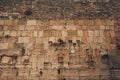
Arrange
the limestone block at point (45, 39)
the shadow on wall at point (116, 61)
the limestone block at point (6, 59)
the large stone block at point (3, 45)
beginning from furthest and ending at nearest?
the limestone block at point (45, 39), the large stone block at point (3, 45), the limestone block at point (6, 59), the shadow on wall at point (116, 61)

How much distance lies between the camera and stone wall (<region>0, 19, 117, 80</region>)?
8.40 metres

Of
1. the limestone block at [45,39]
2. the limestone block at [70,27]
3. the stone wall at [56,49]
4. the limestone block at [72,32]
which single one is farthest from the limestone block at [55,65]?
the limestone block at [70,27]

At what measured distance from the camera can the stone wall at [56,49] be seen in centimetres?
840

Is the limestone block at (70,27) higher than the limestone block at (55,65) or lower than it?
higher

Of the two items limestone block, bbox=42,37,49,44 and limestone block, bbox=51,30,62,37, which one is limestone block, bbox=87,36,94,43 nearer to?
limestone block, bbox=51,30,62,37

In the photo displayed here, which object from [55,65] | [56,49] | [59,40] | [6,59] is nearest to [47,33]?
[59,40]

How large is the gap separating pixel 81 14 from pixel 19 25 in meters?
2.44

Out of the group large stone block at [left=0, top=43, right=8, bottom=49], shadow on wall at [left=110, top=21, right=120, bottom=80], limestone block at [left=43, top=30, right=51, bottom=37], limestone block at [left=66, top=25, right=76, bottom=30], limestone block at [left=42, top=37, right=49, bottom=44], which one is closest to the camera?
shadow on wall at [left=110, top=21, right=120, bottom=80]

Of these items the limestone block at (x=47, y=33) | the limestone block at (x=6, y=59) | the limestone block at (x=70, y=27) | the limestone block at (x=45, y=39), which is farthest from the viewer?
the limestone block at (x=70, y=27)

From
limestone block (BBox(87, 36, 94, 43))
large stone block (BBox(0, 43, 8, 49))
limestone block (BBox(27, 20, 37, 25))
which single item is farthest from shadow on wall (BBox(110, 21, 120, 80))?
large stone block (BBox(0, 43, 8, 49))

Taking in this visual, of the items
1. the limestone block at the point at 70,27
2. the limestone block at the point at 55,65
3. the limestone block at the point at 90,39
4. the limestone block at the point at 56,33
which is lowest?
the limestone block at the point at 55,65

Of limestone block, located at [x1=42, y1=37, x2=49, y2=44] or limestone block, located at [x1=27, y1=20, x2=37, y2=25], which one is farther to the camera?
limestone block, located at [x1=27, y1=20, x2=37, y2=25]

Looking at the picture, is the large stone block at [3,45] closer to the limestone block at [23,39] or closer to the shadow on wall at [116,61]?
the limestone block at [23,39]

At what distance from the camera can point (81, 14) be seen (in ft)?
30.8
